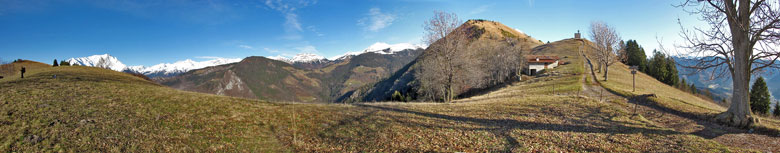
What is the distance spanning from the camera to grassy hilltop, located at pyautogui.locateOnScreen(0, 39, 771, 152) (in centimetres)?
1046

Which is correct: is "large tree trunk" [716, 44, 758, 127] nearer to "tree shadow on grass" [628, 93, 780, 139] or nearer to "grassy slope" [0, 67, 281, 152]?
"tree shadow on grass" [628, 93, 780, 139]

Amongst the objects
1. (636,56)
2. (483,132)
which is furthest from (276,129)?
(636,56)

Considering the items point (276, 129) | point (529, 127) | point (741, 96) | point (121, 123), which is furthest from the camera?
point (741, 96)

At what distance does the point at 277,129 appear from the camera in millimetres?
13664

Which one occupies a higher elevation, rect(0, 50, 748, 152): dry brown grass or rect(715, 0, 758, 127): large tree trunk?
rect(715, 0, 758, 127): large tree trunk

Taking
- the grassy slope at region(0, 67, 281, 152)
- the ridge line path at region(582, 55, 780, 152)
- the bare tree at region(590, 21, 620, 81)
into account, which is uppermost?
the bare tree at region(590, 21, 620, 81)

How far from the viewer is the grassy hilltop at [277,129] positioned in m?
10.5

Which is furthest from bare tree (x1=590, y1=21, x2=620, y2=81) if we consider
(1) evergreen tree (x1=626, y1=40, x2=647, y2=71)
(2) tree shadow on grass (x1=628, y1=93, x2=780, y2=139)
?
(1) evergreen tree (x1=626, y1=40, x2=647, y2=71)

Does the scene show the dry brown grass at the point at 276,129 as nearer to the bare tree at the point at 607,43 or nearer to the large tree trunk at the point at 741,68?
the large tree trunk at the point at 741,68

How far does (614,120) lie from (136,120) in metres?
25.2

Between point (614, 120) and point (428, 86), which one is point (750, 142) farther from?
point (428, 86)

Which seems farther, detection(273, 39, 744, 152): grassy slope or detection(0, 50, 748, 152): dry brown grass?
detection(273, 39, 744, 152): grassy slope

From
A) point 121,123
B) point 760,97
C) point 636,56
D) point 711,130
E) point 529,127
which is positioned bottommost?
point 711,130

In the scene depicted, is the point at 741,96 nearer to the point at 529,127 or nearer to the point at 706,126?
the point at 706,126
